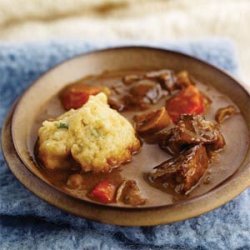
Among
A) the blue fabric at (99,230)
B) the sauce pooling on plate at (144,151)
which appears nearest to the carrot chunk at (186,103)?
the sauce pooling on plate at (144,151)

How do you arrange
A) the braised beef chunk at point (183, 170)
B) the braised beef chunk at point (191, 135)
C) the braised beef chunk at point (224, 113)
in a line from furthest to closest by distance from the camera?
the braised beef chunk at point (224, 113) < the braised beef chunk at point (191, 135) < the braised beef chunk at point (183, 170)

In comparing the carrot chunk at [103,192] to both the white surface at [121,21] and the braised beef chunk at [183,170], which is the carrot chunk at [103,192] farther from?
the white surface at [121,21]

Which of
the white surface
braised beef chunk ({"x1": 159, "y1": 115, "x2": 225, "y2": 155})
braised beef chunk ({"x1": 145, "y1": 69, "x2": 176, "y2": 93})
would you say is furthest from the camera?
the white surface

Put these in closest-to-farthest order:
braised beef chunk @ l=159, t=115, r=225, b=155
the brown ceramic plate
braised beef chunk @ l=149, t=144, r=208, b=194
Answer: the brown ceramic plate, braised beef chunk @ l=149, t=144, r=208, b=194, braised beef chunk @ l=159, t=115, r=225, b=155

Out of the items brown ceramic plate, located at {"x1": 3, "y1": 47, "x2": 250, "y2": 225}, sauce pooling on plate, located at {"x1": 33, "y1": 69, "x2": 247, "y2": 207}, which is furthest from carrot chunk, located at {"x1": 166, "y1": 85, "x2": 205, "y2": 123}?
brown ceramic plate, located at {"x1": 3, "y1": 47, "x2": 250, "y2": 225}

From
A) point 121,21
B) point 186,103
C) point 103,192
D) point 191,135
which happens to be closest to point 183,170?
point 191,135

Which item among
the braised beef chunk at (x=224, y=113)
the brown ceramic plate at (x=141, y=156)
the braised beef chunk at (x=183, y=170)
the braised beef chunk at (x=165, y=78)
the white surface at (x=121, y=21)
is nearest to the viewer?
the brown ceramic plate at (x=141, y=156)

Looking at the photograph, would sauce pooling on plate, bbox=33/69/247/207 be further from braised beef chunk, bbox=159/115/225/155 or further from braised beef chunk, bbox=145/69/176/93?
A: braised beef chunk, bbox=145/69/176/93
